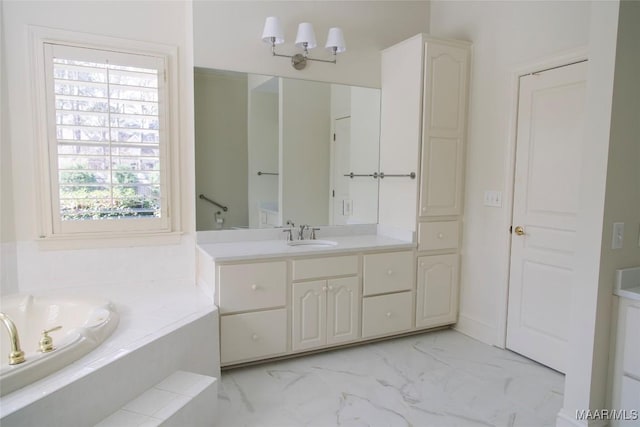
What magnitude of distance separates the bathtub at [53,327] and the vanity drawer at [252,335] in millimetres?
659

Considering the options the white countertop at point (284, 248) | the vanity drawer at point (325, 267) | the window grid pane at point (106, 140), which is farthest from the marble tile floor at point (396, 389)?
the window grid pane at point (106, 140)

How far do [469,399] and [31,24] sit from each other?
342cm

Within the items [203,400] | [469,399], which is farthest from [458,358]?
[203,400]

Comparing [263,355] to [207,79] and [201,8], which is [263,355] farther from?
[201,8]

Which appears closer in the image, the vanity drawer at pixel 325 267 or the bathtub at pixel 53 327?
the bathtub at pixel 53 327

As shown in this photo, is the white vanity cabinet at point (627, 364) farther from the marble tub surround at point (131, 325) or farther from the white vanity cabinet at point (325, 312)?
the marble tub surround at point (131, 325)

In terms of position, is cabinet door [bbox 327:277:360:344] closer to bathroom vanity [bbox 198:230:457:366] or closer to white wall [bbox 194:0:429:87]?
bathroom vanity [bbox 198:230:457:366]

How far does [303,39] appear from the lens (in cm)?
296

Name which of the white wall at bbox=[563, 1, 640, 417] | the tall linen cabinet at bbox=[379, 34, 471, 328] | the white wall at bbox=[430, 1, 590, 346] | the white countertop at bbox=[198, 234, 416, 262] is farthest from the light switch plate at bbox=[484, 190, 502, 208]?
the white wall at bbox=[563, 1, 640, 417]

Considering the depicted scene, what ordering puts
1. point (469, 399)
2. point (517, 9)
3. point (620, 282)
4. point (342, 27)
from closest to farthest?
1. point (620, 282)
2. point (469, 399)
3. point (517, 9)
4. point (342, 27)

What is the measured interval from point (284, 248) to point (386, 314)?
92cm

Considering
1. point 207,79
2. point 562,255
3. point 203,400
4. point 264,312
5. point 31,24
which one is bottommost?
point 203,400

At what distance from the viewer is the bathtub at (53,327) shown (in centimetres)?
153

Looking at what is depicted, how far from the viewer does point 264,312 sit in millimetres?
2639
